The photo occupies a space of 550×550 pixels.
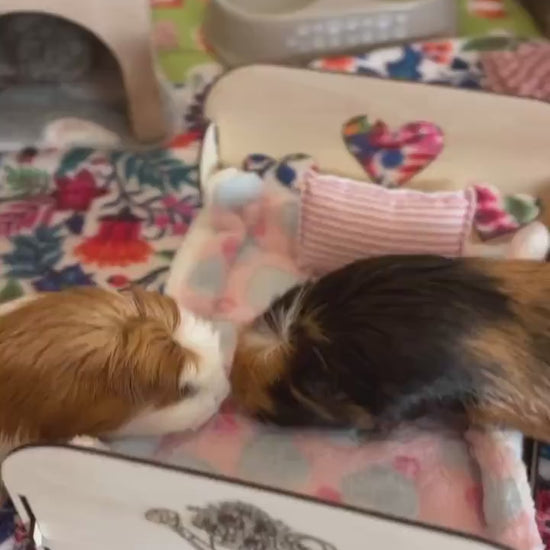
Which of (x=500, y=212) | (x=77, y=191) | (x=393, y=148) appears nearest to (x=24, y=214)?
(x=77, y=191)

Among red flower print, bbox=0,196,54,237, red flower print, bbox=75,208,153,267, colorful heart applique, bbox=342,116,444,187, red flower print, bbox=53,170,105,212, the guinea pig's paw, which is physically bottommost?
red flower print, bbox=75,208,153,267

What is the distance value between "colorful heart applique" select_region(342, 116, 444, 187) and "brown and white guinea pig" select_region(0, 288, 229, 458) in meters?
0.42

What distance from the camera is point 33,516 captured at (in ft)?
3.43

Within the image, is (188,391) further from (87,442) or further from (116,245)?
(116,245)

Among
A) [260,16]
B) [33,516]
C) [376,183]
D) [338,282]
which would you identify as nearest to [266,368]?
[338,282]

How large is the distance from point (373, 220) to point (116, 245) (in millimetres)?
408

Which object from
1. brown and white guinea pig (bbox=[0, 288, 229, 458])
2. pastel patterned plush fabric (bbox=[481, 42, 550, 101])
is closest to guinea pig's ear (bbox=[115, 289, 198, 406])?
brown and white guinea pig (bbox=[0, 288, 229, 458])

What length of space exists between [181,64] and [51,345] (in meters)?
0.85

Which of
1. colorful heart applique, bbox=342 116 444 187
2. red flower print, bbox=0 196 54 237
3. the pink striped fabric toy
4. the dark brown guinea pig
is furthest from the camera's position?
red flower print, bbox=0 196 54 237

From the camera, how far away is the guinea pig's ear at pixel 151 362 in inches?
39.9

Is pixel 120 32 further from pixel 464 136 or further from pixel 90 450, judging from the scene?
pixel 90 450

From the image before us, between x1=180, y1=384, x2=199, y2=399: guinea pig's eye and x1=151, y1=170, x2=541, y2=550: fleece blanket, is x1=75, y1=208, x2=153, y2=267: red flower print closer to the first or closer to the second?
x1=151, y1=170, x2=541, y2=550: fleece blanket

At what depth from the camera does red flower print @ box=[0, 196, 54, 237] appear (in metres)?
1.49

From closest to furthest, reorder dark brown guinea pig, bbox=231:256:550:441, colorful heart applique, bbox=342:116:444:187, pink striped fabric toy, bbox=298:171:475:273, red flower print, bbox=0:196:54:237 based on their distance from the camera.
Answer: dark brown guinea pig, bbox=231:256:550:441 → pink striped fabric toy, bbox=298:171:475:273 → colorful heart applique, bbox=342:116:444:187 → red flower print, bbox=0:196:54:237
